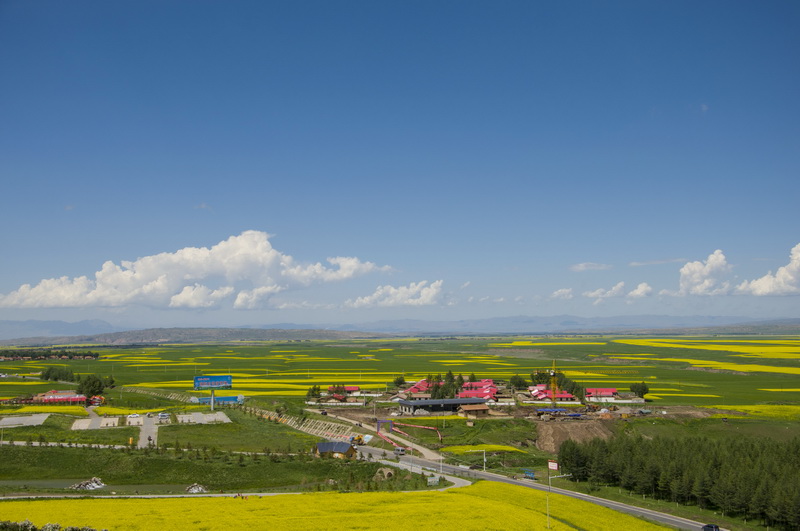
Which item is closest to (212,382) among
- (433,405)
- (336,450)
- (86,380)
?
(86,380)

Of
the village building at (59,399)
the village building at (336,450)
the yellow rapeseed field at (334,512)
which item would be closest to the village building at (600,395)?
the village building at (336,450)

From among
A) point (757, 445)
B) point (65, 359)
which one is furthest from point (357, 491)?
point (65, 359)

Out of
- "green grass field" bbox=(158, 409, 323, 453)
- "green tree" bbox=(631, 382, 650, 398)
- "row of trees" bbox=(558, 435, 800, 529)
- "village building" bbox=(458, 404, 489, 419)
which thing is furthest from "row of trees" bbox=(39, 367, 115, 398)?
"green tree" bbox=(631, 382, 650, 398)

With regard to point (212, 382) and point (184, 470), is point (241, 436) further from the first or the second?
point (212, 382)

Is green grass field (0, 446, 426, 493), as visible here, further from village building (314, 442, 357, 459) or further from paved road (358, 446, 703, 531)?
paved road (358, 446, 703, 531)

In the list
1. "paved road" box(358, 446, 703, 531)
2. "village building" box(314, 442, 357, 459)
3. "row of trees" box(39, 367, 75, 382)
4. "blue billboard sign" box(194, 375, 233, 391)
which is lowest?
"paved road" box(358, 446, 703, 531)

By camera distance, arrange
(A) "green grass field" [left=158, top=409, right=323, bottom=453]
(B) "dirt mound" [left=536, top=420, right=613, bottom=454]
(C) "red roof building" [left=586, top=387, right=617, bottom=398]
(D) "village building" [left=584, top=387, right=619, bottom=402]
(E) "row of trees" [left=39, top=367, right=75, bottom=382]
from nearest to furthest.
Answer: (A) "green grass field" [left=158, top=409, right=323, bottom=453]
(B) "dirt mound" [left=536, top=420, right=613, bottom=454]
(D) "village building" [left=584, top=387, right=619, bottom=402]
(C) "red roof building" [left=586, top=387, right=617, bottom=398]
(E) "row of trees" [left=39, top=367, right=75, bottom=382]

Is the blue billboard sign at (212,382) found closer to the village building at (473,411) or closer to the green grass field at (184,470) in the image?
the village building at (473,411)
